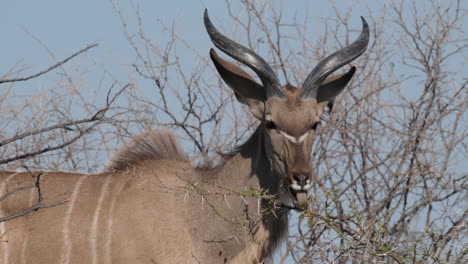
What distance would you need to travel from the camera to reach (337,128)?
596 centimetres

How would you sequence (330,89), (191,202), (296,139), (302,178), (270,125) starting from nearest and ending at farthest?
(302,178) < (296,139) < (270,125) < (191,202) < (330,89)

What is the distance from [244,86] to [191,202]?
62cm

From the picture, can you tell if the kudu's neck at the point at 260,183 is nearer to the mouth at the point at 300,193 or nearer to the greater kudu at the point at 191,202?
the greater kudu at the point at 191,202

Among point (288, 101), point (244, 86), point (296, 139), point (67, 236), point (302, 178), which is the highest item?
point (244, 86)

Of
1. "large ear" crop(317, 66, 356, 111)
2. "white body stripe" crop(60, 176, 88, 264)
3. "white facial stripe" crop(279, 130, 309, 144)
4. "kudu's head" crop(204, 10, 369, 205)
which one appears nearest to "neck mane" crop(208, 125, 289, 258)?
"kudu's head" crop(204, 10, 369, 205)

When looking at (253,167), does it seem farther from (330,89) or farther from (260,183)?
(330,89)

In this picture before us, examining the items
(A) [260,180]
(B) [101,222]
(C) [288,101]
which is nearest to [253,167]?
(A) [260,180]

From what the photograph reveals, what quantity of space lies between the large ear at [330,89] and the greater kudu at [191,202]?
8 centimetres

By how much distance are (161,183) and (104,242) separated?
40 cm

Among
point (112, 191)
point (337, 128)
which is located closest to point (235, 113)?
point (337, 128)

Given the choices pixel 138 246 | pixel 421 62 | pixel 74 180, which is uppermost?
pixel 421 62

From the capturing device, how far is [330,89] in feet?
16.2

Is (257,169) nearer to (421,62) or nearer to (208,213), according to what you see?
(208,213)

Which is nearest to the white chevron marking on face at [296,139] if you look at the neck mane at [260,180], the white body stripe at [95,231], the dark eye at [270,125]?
the dark eye at [270,125]
